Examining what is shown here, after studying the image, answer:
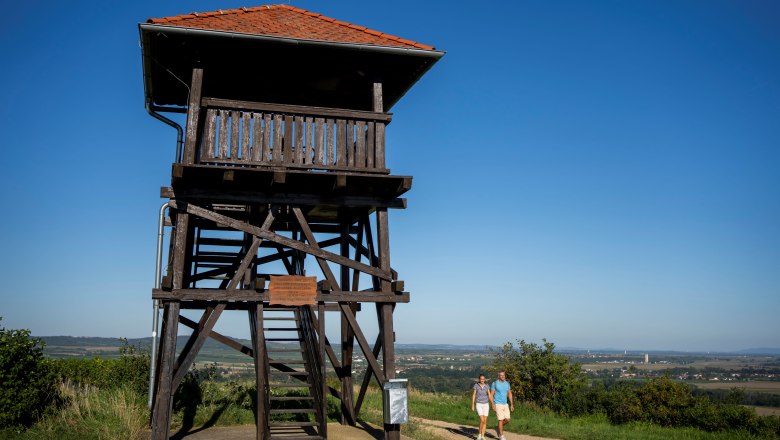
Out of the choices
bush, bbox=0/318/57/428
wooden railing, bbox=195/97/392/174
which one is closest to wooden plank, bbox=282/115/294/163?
wooden railing, bbox=195/97/392/174

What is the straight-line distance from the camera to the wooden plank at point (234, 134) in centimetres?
1015

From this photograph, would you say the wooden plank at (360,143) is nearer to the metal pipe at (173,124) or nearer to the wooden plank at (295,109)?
the wooden plank at (295,109)

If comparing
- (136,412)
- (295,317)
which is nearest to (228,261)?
(295,317)

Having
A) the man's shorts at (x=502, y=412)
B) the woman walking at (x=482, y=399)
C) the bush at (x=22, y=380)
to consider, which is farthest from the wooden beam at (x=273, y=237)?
the man's shorts at (x=502, y=412)

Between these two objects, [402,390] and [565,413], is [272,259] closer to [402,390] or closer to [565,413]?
[402,390]

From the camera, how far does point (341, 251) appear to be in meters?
13.7

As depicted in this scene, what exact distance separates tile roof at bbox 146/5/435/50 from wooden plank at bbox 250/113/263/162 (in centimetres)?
137

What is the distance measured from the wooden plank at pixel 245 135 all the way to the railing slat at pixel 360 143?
185 centimetres

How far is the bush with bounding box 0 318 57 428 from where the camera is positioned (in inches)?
410

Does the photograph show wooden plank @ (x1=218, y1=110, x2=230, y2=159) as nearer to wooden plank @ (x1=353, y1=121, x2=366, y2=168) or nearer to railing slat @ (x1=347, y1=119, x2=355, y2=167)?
railing slat @ (x1=347, y1=119, x2=355, y2=167)

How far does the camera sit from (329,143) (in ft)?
34.9

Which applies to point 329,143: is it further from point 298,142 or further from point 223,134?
point 223,134

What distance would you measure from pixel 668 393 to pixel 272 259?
1237 cm

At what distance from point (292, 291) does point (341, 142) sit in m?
2.71
